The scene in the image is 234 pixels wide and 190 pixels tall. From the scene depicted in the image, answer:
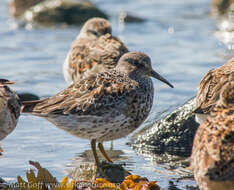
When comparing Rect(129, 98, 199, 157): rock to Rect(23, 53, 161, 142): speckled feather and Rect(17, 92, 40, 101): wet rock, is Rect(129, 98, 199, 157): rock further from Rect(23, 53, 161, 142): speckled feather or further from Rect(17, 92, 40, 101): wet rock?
Rect(17, 92, 40, 101): wet rock

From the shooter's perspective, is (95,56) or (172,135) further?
(95,56)

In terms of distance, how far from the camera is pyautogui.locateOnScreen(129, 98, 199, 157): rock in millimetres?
7504

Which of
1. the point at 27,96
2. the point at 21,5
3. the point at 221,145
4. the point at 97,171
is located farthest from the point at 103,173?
the point at 21,5

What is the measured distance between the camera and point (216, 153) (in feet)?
14.1

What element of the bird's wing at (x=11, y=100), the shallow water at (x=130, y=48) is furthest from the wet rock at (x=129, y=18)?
the bird's wing at (x=11, y=100)

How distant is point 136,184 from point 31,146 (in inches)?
91.7

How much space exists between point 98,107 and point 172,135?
1.60m

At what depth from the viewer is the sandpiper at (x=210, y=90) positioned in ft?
20.7

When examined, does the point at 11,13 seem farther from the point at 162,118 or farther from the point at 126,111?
the point at 126,111

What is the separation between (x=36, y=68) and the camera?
11.8m

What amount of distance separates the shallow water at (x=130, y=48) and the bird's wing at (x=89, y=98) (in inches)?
31.7

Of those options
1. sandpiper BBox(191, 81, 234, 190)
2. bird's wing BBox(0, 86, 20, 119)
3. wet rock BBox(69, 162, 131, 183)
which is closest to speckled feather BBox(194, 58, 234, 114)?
wet rock BBox(69, 162, 131, 183)

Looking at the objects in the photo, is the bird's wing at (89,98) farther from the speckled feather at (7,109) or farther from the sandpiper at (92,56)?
the sandpiper at (92,56)

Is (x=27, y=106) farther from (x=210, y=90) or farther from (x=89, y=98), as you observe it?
(x=210, y=90)
